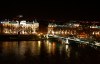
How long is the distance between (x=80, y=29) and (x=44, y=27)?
6.59 metres

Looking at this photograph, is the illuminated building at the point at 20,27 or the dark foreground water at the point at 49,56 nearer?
the dark foreground water at the point at 49,56

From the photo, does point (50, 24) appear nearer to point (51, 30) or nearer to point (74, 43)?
point (51, 30)

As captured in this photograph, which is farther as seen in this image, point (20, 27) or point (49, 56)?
point (20, 27)

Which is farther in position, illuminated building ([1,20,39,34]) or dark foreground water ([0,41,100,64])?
illuminated building ([1,20,39,34])

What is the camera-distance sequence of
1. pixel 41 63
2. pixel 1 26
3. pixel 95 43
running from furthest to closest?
pixel 1 26, pixel 95 43, pixel 41 63

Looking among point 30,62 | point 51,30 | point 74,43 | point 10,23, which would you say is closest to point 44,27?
point 51,30

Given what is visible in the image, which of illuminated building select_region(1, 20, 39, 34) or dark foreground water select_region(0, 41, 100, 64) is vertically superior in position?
illuminated building select_region(1, 20, 39, 34)

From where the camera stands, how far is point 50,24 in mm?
47156

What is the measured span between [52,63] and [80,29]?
26.5 m

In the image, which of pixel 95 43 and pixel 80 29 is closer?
pixel 95 43

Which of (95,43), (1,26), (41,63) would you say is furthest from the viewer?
(1,26)

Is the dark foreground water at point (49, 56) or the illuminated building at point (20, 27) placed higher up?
the illuminated building at point (20, 27)

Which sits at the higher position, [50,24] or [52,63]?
[50,24]

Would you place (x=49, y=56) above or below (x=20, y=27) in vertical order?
below
